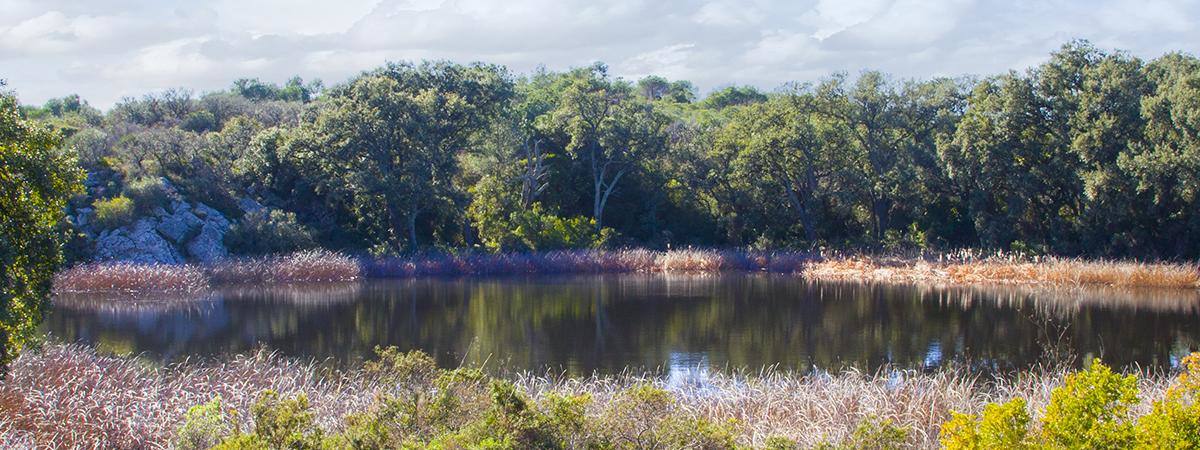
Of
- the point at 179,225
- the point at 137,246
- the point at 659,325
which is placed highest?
the point at 179,225

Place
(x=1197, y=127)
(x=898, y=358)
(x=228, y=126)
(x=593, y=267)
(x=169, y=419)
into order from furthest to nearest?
(x=228, y=126), (x=593, y=267), (x=1197, y=127), (x=898, y=358), (x=169, y=419)

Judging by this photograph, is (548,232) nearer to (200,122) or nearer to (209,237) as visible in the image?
(209,237)

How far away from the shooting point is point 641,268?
33875 mm

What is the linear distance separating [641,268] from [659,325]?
1319 centimetres

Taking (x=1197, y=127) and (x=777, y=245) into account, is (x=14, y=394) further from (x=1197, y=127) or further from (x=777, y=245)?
(x=777, y=245)

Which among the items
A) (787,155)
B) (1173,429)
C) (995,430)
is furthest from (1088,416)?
(787,155)

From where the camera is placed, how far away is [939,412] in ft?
31.5

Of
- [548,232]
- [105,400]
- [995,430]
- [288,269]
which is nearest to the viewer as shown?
[995,430]

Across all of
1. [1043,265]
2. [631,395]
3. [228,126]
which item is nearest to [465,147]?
[228,126]

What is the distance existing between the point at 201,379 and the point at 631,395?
6.75 meters

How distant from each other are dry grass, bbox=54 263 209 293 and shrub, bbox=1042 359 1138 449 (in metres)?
24.5

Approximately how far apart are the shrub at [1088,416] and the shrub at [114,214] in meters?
29.3

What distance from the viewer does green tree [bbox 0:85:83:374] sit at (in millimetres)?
7418

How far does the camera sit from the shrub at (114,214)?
29125 mm
